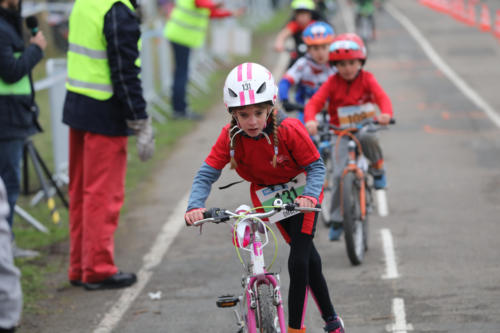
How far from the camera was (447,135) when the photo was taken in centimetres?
1351

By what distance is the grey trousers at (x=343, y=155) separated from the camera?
7.86 m

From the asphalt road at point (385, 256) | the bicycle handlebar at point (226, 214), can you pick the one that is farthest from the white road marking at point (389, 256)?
the bicycle handlebar at point (226, 214)

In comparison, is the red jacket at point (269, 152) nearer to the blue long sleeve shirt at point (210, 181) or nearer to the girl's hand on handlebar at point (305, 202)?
the blue long sleeve shirt at point (210, 181)

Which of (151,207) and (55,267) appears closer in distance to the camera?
(55,267)

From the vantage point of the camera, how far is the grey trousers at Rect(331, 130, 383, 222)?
25.8 feet

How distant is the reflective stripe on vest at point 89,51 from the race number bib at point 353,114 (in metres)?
2.12

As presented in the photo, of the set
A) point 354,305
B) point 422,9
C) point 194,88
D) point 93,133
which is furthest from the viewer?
point 422,9

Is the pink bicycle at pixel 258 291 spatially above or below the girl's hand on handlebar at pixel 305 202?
below

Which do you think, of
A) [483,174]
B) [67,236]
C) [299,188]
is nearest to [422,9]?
[483,174]

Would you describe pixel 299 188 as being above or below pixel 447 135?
above

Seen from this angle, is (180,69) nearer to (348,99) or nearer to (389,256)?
(348,99)

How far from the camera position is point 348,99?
308 inches

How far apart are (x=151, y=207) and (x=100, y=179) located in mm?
3136

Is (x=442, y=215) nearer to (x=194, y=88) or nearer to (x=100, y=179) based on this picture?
(x=100, y=179)
